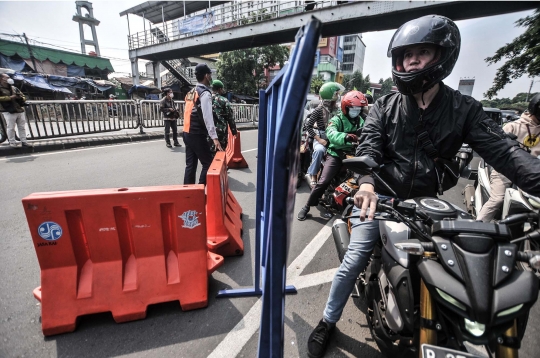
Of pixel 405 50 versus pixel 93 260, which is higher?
pixel 405 50

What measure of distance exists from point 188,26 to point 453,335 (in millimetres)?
29677

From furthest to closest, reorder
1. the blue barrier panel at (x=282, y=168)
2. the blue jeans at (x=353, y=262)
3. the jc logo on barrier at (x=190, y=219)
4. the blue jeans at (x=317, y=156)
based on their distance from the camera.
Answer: the blue jeans at (x=317, y=156) < the jc logo on barrier at (x=190, y=219) < the blue jeans at (x=353, y=262) < the blue barrier panel at (x=282, y=168)

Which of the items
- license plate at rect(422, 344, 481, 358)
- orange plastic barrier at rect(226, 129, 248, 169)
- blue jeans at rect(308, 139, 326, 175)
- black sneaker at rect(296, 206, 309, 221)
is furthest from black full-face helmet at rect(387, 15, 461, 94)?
orange plastic barrier at rect(226, 129, 248, 169)

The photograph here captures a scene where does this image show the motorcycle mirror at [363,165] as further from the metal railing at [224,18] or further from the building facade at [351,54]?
the building facade at [351,54]

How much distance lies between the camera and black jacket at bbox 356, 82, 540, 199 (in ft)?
5.63

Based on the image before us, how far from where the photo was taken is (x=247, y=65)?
3095cm

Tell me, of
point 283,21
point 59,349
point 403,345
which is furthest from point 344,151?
point 283,21

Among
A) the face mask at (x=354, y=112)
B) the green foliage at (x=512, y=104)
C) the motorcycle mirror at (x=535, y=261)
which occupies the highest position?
the green foliage at (x=512, y=104)

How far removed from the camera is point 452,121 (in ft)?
5.78

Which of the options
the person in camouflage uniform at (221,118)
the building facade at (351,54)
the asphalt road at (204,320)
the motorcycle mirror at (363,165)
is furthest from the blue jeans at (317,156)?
the building facade at (351,54)

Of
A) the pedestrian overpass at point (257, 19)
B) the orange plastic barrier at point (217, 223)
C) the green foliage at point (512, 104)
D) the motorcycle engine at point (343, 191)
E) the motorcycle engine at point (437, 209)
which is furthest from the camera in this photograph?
the green foliage at point (512, 104)

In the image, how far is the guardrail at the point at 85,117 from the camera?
8.18 meters

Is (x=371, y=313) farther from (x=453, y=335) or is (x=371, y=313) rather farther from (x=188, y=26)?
(x=188, y=26)

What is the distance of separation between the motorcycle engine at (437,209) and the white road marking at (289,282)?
1428mm
